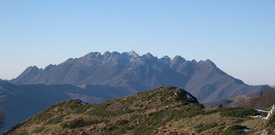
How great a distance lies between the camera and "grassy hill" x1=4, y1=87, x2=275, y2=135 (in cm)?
3575

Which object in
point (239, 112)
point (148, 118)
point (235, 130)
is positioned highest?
point (239, 112)

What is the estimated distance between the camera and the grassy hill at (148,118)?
35.8m

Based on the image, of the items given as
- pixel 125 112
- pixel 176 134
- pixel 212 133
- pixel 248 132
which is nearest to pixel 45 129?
pixel 125 112

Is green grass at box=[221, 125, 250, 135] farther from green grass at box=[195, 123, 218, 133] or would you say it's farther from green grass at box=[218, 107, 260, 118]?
green grass at box=[218, 107, 260, 118]

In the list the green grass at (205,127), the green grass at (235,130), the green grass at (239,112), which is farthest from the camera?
the green grass at (239,112)

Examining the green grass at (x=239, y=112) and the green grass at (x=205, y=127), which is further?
the green grass at (x=239, y=112)

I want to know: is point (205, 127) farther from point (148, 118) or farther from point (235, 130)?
point (148, 118)

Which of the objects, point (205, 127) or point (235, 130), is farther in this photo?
point (205, 127)

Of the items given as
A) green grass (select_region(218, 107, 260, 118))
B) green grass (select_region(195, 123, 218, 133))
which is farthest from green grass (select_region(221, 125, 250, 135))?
green grass (select_region(218, 107, 260, 118))

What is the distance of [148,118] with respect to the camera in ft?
155

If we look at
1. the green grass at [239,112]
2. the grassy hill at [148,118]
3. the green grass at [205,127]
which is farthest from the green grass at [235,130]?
the green grass at [239,112]

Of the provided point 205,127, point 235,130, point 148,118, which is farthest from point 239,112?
point 148,118

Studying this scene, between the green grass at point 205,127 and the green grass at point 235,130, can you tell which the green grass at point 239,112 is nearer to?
the green grass at point 205,127

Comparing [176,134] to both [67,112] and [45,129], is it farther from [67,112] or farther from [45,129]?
[67,112]
